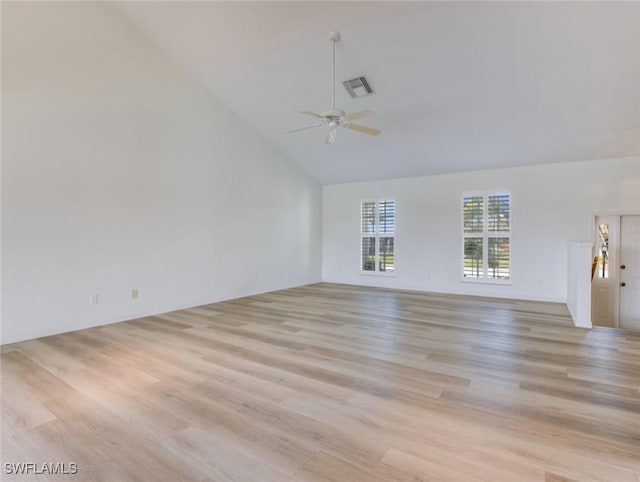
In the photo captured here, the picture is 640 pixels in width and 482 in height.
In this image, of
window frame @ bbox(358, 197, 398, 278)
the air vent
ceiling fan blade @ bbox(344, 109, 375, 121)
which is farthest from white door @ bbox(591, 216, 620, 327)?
ceiling fan blade @ bbox(344, 109, 375, 121)

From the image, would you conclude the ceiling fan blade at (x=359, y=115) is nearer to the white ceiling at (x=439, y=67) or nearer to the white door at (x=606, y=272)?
the white ceiling at (x=439, y=67)

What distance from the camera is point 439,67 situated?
14.0 feet

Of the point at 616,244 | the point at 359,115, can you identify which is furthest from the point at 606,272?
the point at 359,115

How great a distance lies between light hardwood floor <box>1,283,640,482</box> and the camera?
1769 mm

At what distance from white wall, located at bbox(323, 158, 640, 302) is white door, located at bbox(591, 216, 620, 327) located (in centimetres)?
26

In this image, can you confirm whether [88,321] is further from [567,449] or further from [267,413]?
[567,449]

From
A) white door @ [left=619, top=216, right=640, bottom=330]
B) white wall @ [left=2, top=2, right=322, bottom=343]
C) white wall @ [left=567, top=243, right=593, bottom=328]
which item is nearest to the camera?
white wall @ [left=2, top=2, right=322, bottom=343]

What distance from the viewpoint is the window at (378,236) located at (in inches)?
310

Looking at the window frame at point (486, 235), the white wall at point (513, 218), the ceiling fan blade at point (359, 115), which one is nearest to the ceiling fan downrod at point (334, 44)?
the ceiling fan blade at point (359, 115)

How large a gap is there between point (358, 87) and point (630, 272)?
18.5 ft

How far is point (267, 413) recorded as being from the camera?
227 centimetres

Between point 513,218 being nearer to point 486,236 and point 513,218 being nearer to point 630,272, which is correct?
point 486,236

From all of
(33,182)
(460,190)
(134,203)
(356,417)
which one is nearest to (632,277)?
(460,190)

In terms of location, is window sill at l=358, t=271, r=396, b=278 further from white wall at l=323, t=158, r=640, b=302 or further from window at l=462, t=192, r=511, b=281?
window at l=462, t=192, r=511, b=281
